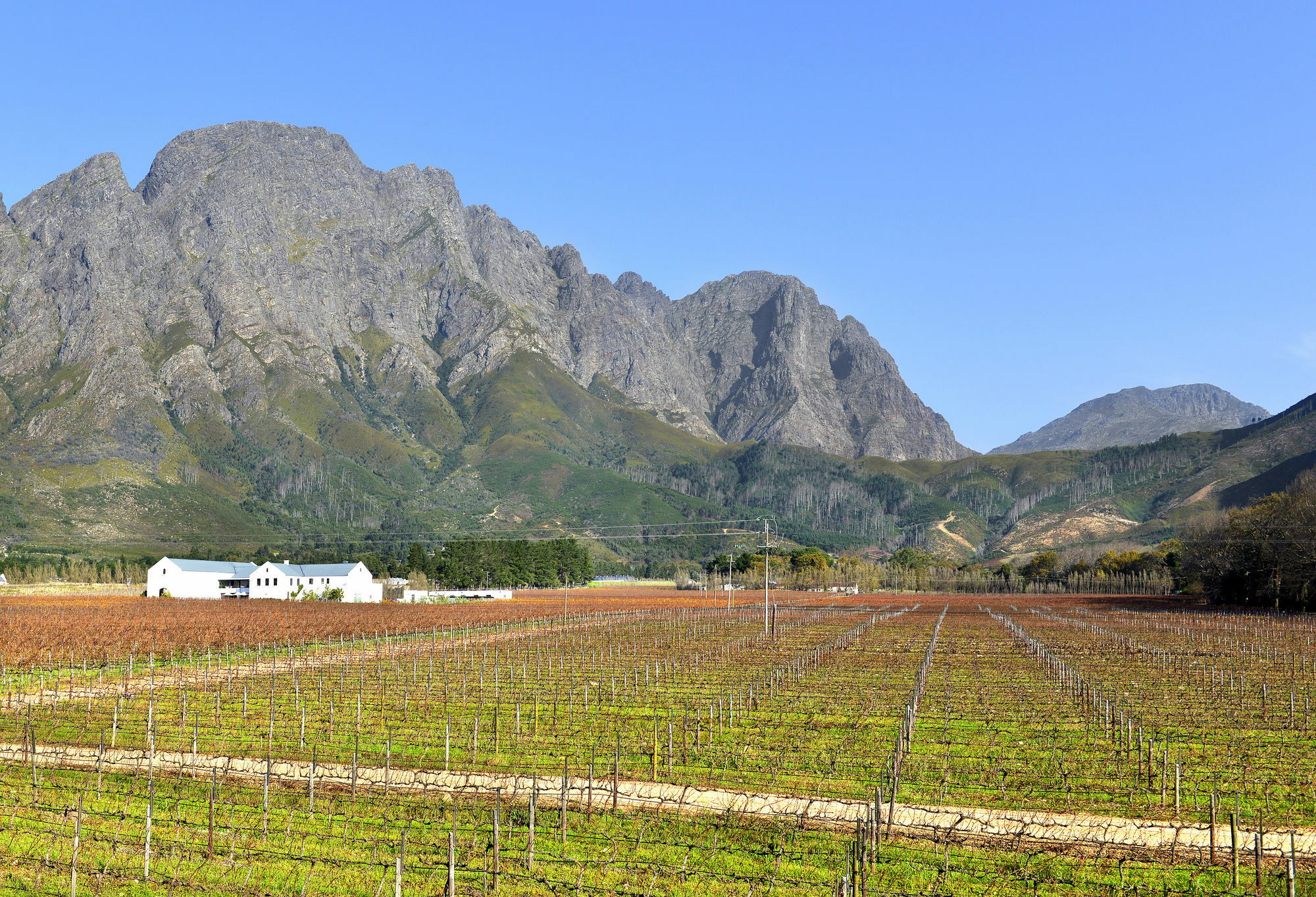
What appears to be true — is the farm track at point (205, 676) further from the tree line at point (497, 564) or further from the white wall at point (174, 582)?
the tree line at point (497, 564)

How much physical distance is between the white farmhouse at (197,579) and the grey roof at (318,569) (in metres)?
3.22

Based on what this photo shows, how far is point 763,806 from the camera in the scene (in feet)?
61.1

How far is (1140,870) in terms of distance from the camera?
50.4ft

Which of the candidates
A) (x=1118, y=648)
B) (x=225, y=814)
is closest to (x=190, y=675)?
(x=225, y=814)

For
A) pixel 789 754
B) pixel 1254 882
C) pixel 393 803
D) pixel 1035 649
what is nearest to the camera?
pixel 1254 882

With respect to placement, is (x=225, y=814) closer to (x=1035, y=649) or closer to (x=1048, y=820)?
(x=1048, y=820)

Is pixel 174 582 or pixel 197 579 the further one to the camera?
pixel 197 579

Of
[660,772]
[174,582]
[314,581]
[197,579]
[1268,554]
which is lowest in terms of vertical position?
[314,581]

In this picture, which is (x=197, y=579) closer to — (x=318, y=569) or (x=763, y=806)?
(x=318, y=569)

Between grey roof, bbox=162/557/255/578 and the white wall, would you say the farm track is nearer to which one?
the white wall

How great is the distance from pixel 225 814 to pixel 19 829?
3162 millimetres

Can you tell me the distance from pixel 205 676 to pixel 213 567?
303 ft

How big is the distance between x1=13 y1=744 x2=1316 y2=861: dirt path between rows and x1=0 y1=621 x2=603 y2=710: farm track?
9005 mm

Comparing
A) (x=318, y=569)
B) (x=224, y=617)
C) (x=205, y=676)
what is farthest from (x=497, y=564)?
(x=205, y=676)
